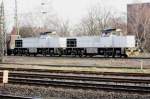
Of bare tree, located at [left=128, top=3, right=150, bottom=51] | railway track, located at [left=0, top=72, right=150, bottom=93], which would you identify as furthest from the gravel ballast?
bare tree, located at [left=128, top=3, right=150, bottom=51]

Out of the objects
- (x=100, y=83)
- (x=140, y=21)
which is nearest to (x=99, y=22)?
(x=140, y=21)

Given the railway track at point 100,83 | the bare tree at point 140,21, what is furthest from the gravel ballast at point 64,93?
the bare tree at point 140,21

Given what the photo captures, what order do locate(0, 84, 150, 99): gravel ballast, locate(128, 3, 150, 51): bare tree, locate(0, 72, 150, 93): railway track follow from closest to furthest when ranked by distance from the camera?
locate(0, 84, 150, 99): gravel ballast, locate(0, 72, 150, 93): railway track, locate(128, 3, 150, 51): bare tree

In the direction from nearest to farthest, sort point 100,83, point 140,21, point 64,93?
point 64,93 < point 100,83 < point 140,21

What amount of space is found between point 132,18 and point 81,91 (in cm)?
6405

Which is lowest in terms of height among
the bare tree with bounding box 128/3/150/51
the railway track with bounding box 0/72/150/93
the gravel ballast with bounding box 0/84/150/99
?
the gravel ballast with bounding box 0/84/150/99

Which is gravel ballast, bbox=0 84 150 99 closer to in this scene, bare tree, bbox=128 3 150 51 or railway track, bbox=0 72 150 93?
railway track, bbox=0 72 150 93

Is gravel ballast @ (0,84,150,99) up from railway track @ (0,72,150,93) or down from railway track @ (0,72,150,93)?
down

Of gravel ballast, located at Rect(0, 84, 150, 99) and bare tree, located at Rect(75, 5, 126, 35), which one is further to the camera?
bare tree, located at Rect(75, 5, 126, 35)

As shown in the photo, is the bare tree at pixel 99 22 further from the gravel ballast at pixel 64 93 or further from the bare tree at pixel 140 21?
the gravel ballast at pixel 64 93

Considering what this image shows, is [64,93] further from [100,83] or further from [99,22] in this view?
[99,22]

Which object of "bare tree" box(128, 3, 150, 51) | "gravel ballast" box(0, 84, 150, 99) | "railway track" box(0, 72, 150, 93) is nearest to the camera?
"gravel ballast" box(0, 84, 150, 99)

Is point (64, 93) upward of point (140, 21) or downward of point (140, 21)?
downward

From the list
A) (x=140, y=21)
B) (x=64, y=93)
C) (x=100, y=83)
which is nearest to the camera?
(x=64, y=93)
